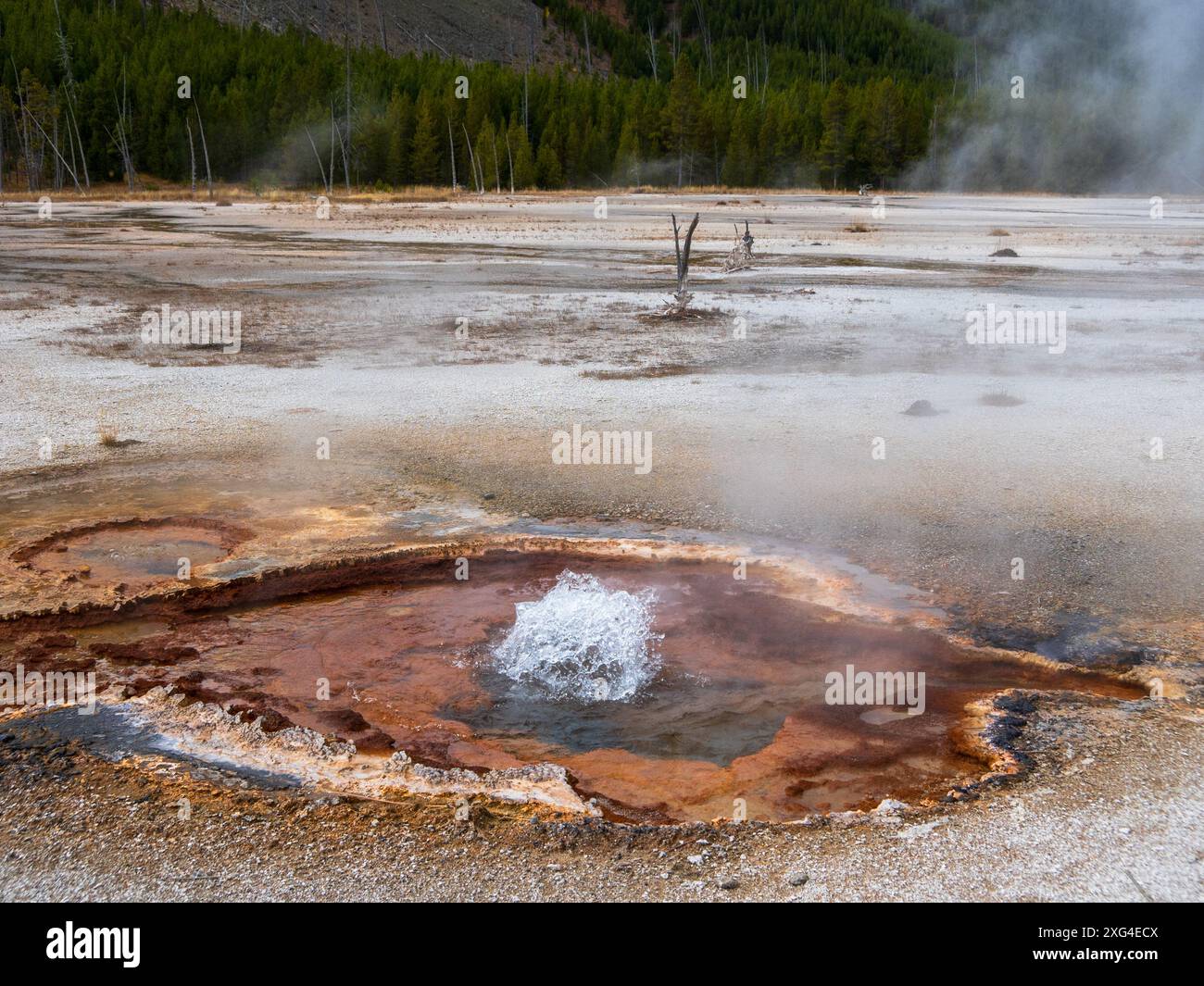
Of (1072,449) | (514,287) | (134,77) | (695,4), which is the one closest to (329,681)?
(1072,449)

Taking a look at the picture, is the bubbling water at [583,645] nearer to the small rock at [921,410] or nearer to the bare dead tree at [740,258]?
the small rock at [921,410]

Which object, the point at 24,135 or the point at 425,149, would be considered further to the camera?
the point at 425,149

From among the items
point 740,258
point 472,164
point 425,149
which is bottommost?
point 740,258

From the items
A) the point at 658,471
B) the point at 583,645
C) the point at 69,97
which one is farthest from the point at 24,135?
the point at 583,645

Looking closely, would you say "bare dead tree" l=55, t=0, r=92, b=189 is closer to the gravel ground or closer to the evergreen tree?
the evergreen tree

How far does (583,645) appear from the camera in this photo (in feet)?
16.9

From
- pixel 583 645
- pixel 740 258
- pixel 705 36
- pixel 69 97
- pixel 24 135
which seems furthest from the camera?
pixel 705 36

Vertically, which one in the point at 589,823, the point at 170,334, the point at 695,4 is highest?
the point at 695,4

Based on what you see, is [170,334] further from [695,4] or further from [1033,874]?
[695,4]

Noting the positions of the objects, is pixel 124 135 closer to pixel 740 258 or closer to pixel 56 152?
pixel 56 152

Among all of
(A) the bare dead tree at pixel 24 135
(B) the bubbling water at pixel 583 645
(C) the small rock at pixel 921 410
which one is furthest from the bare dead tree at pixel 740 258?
(A) the bare dead tree at pixel 24 135

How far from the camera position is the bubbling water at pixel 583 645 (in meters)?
4.92

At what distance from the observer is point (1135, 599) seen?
217 inches

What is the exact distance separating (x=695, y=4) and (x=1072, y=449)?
12088cm
